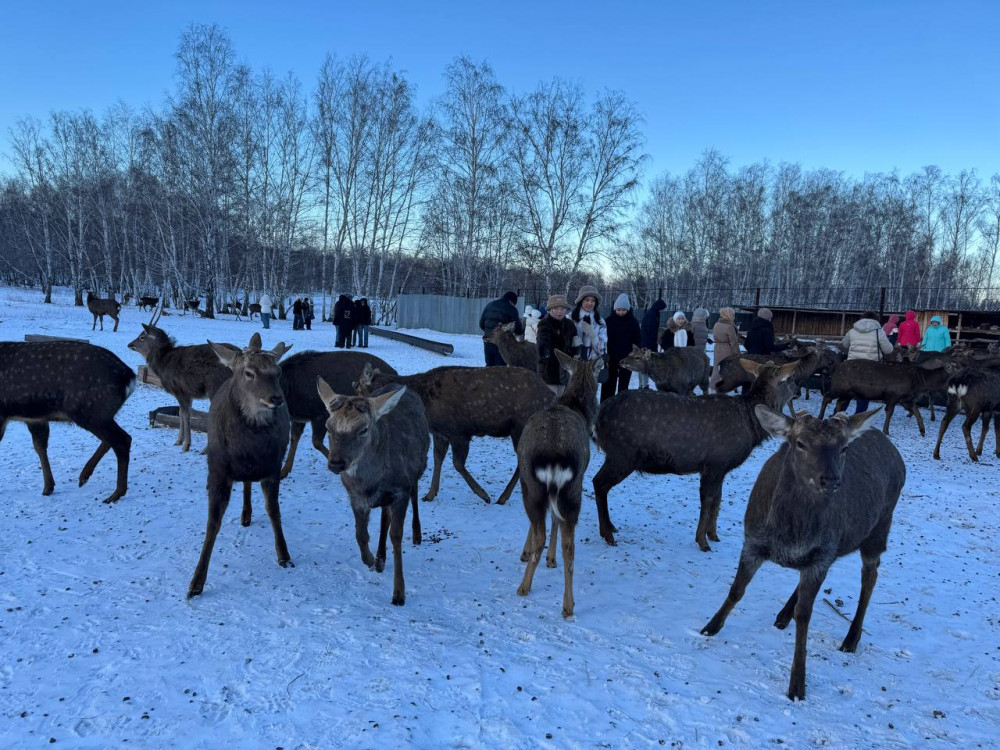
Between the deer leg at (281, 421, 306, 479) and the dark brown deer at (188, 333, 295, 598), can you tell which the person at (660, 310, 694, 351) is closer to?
the deer leg at (281, 421, 306, 479)

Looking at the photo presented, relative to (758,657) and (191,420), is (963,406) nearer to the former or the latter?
(758,657)

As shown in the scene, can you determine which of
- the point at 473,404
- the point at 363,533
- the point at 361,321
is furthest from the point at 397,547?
the point at 361,321

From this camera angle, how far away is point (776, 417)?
344 centimetres

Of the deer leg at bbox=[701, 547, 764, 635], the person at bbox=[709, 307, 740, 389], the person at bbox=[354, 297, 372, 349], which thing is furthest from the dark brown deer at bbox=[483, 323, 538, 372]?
the person at bbox=[354, 297, 372, 349]

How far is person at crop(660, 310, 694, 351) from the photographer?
1391 centimetres

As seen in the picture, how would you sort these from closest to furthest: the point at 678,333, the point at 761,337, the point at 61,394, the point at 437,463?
the point at 61,394 < the point at 437,463 < the point at 761,337 < the point at 678,333

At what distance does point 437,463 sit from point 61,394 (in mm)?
3865

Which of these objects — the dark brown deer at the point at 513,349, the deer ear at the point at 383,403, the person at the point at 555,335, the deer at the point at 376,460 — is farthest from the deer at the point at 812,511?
the dark brown deer at the point at 513,349

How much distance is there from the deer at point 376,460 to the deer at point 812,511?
2265 millimetres

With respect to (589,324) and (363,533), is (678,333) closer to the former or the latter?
(589,324)

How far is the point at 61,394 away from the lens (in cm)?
569

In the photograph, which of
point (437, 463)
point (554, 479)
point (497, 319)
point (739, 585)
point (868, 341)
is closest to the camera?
point (739, 585)

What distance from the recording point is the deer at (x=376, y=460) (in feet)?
12.3

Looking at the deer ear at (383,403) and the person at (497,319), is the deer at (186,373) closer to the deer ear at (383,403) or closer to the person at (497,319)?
the deer ear at (383,403)
